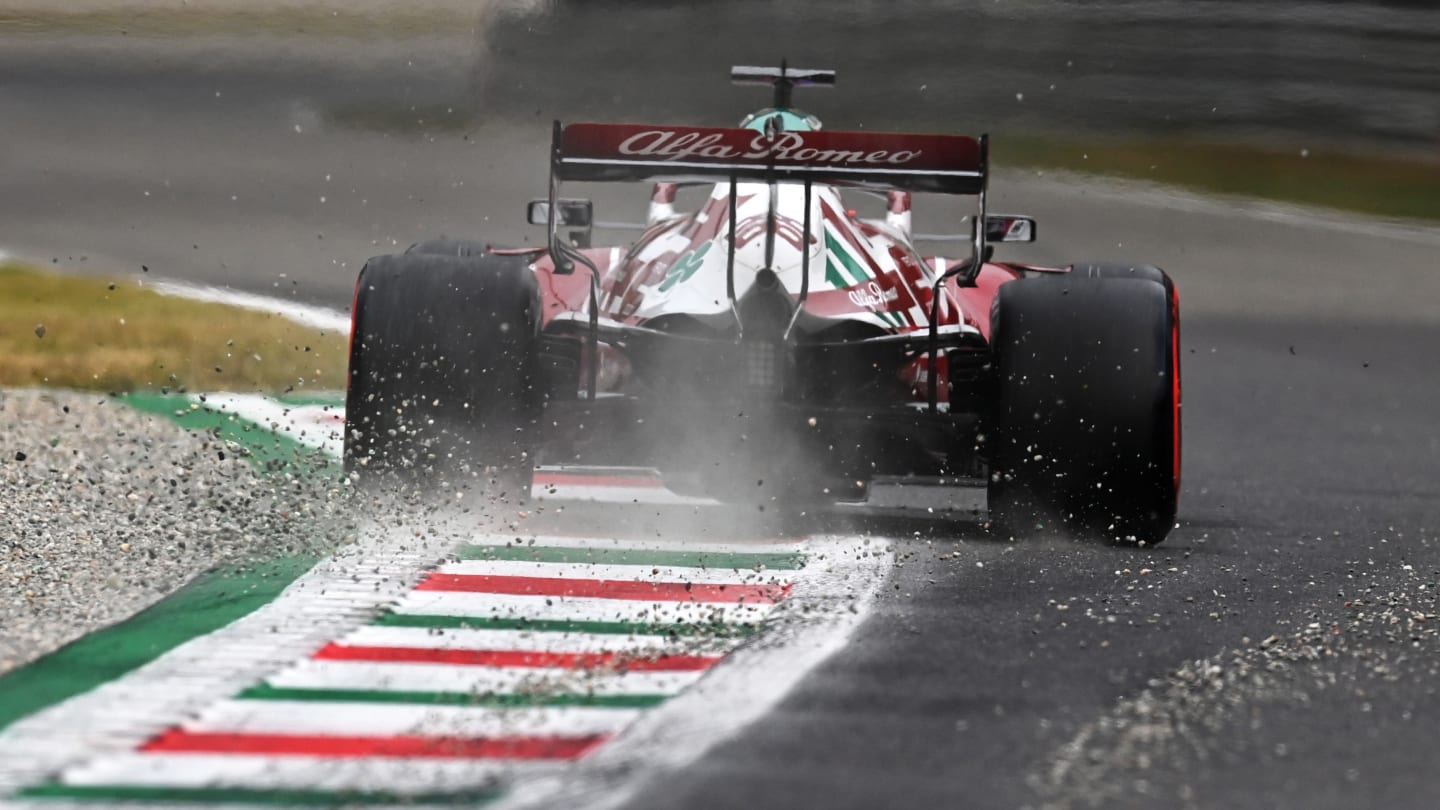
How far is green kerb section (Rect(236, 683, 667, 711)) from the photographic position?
16.3ft

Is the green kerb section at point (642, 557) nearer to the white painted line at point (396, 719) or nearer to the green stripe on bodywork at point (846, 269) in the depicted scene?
the green stripe on bodywork at point (846, 269)

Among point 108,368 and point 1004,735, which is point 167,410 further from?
point 1004,735

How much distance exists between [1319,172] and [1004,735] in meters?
12.8

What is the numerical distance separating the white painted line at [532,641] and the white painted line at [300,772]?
4.23 feet

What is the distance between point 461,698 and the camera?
503 cm

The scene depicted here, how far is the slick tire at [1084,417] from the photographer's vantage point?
773 centimetres

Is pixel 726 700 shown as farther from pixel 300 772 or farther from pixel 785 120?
pixel 785 120

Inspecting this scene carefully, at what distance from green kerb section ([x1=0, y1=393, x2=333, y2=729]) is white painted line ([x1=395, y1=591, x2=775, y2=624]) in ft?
1.64

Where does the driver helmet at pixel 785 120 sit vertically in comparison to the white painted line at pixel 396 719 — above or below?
above

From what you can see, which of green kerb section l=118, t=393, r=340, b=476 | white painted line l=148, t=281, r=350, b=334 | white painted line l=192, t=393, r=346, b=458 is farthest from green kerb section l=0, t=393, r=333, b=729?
white painted line l=148, t=281, r=350, b=334

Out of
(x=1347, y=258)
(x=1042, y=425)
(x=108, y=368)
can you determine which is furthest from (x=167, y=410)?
(x=1347, y=258)

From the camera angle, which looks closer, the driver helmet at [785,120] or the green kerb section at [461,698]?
the green kerb section at [461,698]

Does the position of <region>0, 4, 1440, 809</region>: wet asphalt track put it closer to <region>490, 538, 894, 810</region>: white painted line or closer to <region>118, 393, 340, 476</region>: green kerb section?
<region>490, 538, 894, 810</region>: white painted line

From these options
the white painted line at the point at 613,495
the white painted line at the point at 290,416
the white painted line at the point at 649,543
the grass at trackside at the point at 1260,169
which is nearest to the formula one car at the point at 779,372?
the white painted line at the point at 649,543
